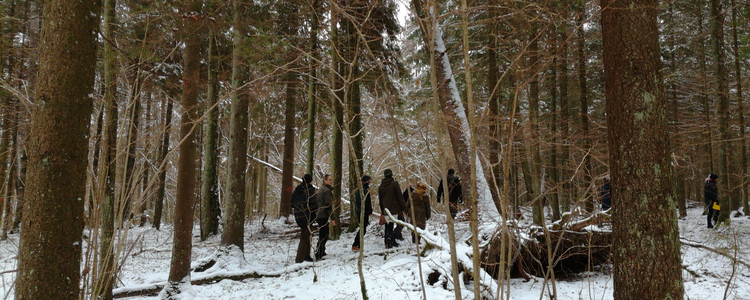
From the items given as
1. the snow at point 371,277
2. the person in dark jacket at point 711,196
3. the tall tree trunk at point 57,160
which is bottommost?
the snow at point 371,277

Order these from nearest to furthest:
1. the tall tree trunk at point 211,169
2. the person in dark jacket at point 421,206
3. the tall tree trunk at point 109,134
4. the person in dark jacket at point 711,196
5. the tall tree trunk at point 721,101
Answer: the tall tree trunk at point 109,134
the person in dark jacket at point 421,206
the tall tree trunk at point 211,169
the tall tree trunk at point 721,101
the person in dark jacket at point 711,196

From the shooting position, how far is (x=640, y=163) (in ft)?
11.7

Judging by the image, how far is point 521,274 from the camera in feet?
21.3

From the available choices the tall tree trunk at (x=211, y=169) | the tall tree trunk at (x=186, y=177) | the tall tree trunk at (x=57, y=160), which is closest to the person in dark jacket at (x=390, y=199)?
the tall tree trunk at (x=186, y=177)

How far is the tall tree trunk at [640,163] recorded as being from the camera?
3.47m

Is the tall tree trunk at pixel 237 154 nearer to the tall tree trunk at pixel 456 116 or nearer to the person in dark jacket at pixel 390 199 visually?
the person in dark jacket at pixel 390 199

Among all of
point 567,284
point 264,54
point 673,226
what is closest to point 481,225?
point 567,284

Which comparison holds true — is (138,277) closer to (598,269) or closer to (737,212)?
(598,269)

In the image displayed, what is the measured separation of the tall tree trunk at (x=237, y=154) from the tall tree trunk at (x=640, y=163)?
6.27 m

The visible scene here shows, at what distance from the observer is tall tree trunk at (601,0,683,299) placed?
3.47m

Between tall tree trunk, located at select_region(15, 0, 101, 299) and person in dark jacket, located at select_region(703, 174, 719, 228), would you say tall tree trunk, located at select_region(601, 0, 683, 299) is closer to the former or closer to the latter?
tall tree trunk, located at select_region(15, 0, 101, 299)

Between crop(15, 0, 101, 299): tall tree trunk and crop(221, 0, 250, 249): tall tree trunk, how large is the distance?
4704 mm

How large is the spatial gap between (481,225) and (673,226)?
3.58 meters

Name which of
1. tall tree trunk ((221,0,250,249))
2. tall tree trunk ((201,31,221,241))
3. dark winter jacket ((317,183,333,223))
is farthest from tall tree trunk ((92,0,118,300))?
tall tree trunk ((201,31,221,241))
